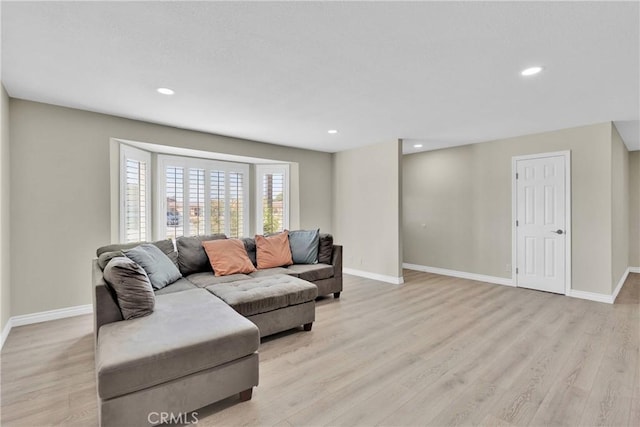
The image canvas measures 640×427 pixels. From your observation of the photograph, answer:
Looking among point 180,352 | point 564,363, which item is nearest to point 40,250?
point 180,352

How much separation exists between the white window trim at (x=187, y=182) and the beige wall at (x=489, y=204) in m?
3.43

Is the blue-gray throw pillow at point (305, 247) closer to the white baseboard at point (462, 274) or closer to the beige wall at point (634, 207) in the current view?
the white baseboard at point (462, 274)

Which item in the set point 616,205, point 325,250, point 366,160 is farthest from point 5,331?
point 616,205

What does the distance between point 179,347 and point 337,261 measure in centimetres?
274

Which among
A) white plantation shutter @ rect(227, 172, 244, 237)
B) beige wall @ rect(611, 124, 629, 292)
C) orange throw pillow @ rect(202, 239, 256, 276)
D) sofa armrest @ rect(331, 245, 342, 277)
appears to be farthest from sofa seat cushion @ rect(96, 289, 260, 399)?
beige wall @ rect(611, 124, 629, 292)

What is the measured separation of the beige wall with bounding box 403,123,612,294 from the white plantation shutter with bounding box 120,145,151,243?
4.94 meters

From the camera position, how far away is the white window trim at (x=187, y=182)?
4578 mm

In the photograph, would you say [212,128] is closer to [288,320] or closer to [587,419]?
[288,320]

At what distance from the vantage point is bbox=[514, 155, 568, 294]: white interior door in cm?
431

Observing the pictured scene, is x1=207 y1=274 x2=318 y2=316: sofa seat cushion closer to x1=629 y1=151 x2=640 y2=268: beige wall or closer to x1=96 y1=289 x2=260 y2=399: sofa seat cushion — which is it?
x1=96 y1=289 x2=260 y2=399: sofa seat cushion

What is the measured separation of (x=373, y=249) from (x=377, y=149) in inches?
72.0

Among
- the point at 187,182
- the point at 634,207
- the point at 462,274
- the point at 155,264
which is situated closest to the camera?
the point at 155,264

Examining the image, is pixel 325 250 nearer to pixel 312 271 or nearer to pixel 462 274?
pixel 312 271

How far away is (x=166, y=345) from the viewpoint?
1701mm
